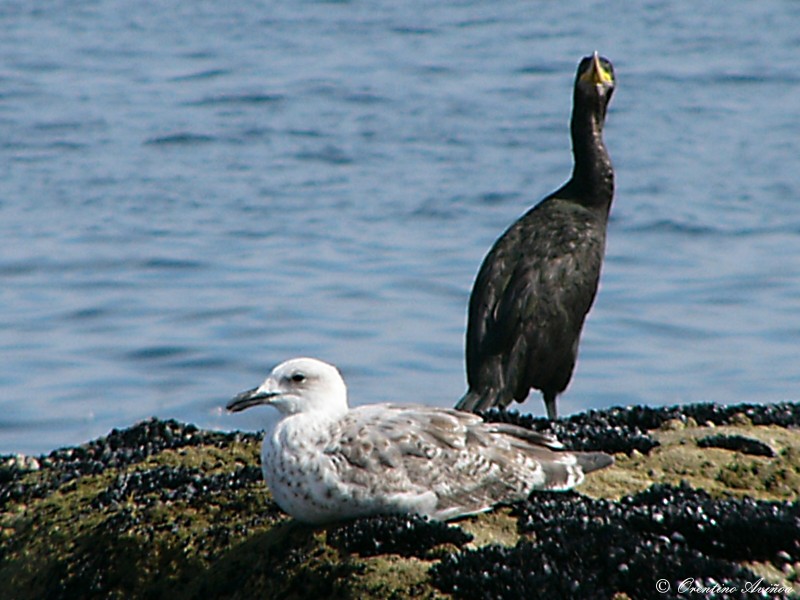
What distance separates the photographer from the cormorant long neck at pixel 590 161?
12688 mm

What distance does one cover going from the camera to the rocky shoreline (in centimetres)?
658

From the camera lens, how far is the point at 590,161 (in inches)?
507

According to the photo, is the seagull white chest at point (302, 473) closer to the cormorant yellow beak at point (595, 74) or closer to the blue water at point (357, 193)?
the cormorant yellow beak at point (595, 74)

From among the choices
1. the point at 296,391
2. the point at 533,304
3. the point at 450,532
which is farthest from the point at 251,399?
the point at 533,304

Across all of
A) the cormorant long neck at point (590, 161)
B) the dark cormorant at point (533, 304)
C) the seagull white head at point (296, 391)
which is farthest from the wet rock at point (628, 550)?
the cormorant long neck at point (590, 161)

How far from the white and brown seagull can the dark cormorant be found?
3.34 m

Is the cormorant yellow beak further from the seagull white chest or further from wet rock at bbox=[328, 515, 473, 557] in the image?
Result: wet rock at bbox=[328, 515, 473, 557]

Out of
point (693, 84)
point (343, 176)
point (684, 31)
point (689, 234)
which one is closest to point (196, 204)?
point (343, 176)

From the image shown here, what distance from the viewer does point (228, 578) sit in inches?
283

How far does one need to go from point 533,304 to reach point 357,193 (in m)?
10.5

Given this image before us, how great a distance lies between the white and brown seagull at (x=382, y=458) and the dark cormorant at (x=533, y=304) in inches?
131

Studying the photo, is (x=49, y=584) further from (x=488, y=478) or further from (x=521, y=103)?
(x=521, y=103)

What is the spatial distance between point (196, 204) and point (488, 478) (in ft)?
48.1

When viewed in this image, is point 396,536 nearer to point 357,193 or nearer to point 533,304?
point 533,304
